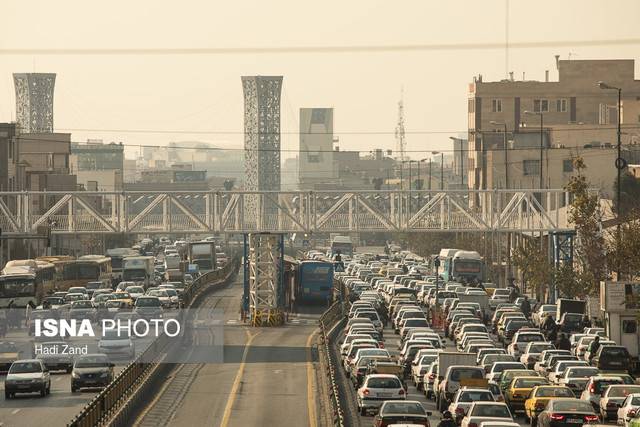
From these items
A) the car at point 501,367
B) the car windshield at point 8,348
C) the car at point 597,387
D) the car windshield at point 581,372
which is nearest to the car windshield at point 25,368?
the car windshield at point 8,348

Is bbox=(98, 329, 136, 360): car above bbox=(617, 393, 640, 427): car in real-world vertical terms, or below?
below

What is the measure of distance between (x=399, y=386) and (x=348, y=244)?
486ft

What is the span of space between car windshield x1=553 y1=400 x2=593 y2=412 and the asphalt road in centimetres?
830

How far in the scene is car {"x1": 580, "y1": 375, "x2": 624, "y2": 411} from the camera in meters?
46.7

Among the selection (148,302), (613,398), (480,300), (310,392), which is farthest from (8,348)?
(480,300)

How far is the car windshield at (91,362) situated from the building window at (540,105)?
5512 inches

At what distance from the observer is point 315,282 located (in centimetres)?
10481

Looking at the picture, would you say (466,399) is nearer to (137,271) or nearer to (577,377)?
(577,377)

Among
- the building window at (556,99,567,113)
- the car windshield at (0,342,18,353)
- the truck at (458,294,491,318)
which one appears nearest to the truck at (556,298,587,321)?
the truck at (458,294,491,318)

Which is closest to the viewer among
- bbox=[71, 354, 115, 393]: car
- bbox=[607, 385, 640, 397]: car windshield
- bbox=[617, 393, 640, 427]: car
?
bbox=[617, 393, 640, 427]: car

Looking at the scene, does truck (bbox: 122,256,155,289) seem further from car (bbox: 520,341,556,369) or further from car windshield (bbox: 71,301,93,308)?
car (bbox: 520,341,556,369)

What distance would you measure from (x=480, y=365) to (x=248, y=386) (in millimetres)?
7601

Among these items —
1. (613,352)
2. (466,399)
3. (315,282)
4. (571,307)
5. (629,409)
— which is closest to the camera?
(629,409)

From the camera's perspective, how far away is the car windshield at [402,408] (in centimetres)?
4006
